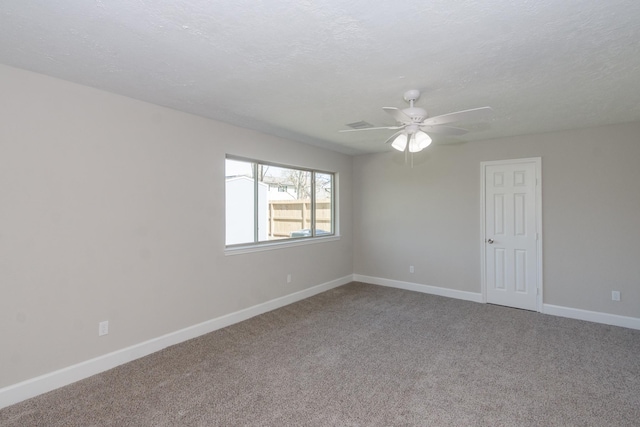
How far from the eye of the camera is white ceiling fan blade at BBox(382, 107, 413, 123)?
236cm

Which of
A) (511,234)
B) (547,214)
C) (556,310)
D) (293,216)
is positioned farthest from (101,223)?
(556,310)

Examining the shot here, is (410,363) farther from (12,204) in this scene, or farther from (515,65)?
(12,204)

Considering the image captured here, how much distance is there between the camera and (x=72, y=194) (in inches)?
107

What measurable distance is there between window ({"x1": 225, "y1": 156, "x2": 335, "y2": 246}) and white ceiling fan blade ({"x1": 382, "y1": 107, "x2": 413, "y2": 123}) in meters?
2.28

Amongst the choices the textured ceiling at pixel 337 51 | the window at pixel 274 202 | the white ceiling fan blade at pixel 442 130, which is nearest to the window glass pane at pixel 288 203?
the window at pixel 274 202

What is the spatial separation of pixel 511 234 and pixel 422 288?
1.58 m

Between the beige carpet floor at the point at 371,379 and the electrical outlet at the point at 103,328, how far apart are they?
0.33 metres

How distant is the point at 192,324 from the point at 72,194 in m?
1.74

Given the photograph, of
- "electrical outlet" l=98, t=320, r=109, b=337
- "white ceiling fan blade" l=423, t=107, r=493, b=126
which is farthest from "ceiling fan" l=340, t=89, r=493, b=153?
"electrical outlet" l=98, t=320, r=109, b=337

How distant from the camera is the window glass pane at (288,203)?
4.77m

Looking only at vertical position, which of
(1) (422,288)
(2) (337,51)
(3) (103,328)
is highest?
(2) (337,51)

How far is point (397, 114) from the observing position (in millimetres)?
2510

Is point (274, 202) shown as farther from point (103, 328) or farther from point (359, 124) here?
point (103, 328)

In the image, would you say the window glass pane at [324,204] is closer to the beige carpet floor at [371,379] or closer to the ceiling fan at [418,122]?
the beige carpet floor at [371,379]
